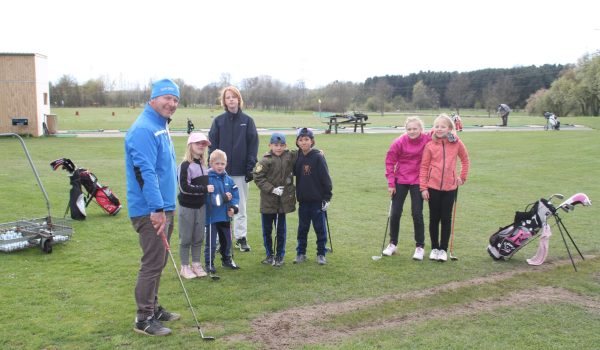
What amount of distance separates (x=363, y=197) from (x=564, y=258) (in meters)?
6.03

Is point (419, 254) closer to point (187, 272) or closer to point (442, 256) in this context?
point (442, 256)

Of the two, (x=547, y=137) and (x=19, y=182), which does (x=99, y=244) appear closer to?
(x=19, y=182)

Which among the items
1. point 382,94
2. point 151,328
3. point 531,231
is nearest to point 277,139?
point 151,328

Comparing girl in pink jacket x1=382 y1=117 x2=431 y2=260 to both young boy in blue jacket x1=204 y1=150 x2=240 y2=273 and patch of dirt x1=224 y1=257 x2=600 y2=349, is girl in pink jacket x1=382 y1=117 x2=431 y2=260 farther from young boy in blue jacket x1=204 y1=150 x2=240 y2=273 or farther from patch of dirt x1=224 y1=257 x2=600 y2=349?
young boy in blue jacket x1=204 y1=150 x2=240 y2=273

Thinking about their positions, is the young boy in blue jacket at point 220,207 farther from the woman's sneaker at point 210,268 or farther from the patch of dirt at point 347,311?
the patch of dirt at point 347,311

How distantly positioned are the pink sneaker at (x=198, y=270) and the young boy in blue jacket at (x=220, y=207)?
87 millimetres

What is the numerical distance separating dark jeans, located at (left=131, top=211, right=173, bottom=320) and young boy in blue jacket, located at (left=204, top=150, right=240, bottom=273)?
6.00 feet

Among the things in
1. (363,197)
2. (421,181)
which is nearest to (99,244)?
(421,181)

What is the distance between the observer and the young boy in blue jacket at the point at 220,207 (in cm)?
677

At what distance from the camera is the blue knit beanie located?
15.7ft

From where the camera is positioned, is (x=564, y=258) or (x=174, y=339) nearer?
(x=174, y=339)

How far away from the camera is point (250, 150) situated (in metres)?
7.59

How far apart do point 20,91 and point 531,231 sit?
30.9 meters

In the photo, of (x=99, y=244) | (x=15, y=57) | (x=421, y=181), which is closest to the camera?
(x=421, y=181)
